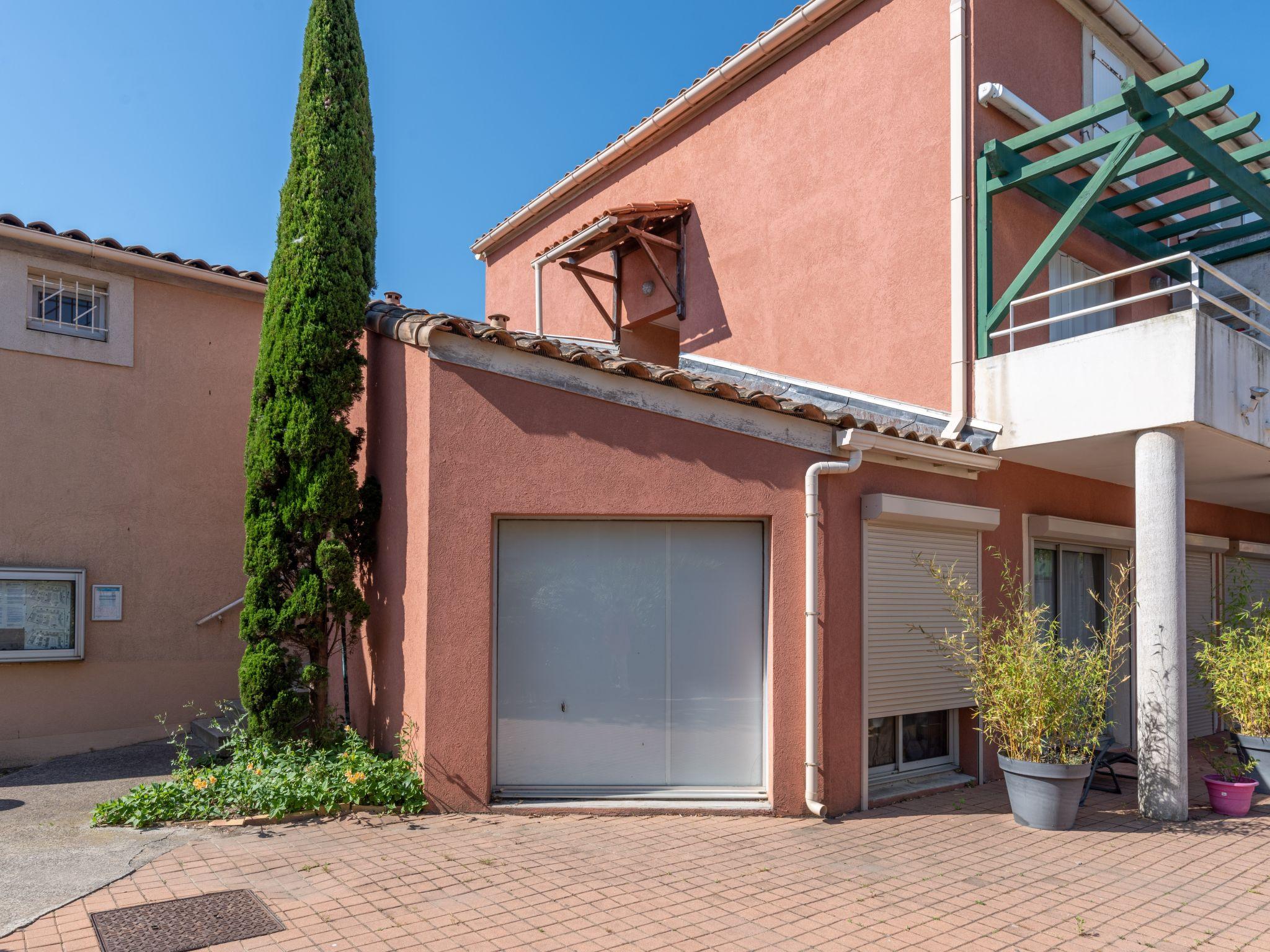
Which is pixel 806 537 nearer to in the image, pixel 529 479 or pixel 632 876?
pixel 529 479

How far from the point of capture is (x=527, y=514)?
283 inches

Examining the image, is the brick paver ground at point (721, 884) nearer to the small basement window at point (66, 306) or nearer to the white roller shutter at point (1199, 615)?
the white roller shutter at point (1199, 615)

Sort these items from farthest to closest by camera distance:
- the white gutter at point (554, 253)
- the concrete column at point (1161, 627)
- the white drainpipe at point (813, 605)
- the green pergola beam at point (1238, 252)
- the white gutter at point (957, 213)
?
the white gutter at point (554, 253) → the green pergola beam at point (1238, 252) → the white gutter at point (957, 213) → the concrete column at point (1161, 627) → the white drainpipe at point (813, 605)

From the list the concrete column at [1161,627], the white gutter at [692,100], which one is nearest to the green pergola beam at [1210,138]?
the concrete column at [1161,627]

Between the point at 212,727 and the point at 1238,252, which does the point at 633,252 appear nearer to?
the point at 1238,252

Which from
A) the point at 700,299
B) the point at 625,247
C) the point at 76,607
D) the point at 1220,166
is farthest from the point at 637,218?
the point at 76,607

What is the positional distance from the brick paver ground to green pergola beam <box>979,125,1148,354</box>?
464 centimetres

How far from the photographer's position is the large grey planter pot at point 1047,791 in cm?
690

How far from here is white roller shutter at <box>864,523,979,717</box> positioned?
7.80 meters

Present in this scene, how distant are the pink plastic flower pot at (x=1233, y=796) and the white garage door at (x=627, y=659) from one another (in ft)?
13.2

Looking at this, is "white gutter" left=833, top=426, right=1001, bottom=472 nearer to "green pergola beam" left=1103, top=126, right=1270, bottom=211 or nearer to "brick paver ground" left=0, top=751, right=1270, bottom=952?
"brick paver ground" left=0, top=751, right=1270, bottom=952

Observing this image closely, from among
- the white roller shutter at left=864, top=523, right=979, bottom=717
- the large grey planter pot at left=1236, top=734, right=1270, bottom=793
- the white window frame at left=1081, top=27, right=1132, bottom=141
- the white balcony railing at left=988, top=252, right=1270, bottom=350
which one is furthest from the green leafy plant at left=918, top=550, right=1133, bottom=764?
the white window frame at left=1081, top=27, right=1132, bottom=141

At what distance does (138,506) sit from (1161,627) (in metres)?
9.96

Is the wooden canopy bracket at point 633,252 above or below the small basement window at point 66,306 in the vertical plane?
above
